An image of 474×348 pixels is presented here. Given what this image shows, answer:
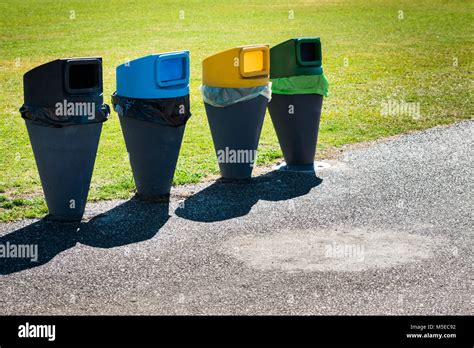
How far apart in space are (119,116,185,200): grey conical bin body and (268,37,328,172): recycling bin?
1619 mm

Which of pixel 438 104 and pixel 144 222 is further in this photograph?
pixel 438 104

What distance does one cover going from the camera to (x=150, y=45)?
21.5 m

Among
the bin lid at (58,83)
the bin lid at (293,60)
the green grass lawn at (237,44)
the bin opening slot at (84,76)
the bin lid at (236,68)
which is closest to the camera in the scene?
the bin lid at (58,83)

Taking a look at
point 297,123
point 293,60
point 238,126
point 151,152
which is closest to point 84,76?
point 151,152

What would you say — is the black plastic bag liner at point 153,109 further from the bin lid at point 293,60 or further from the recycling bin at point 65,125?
the bin lid at point 293,60

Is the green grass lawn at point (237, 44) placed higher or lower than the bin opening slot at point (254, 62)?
lower

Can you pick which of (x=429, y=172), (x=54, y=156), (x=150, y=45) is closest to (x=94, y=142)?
(x=54, y=156)

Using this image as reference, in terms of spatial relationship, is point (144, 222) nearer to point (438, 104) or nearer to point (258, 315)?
point (258, 315)

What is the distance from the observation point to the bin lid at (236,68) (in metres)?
9.48

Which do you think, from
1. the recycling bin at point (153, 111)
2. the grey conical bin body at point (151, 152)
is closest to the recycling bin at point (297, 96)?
the recycling bin at point (153, 111)

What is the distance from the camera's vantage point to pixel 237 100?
31.3 feet

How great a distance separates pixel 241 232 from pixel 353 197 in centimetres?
154

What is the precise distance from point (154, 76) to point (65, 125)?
3.47 feet

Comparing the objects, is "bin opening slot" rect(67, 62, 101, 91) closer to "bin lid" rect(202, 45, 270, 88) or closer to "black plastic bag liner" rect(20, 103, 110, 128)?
"black plastic bag liner" rect(20, 103, 110, 128)
